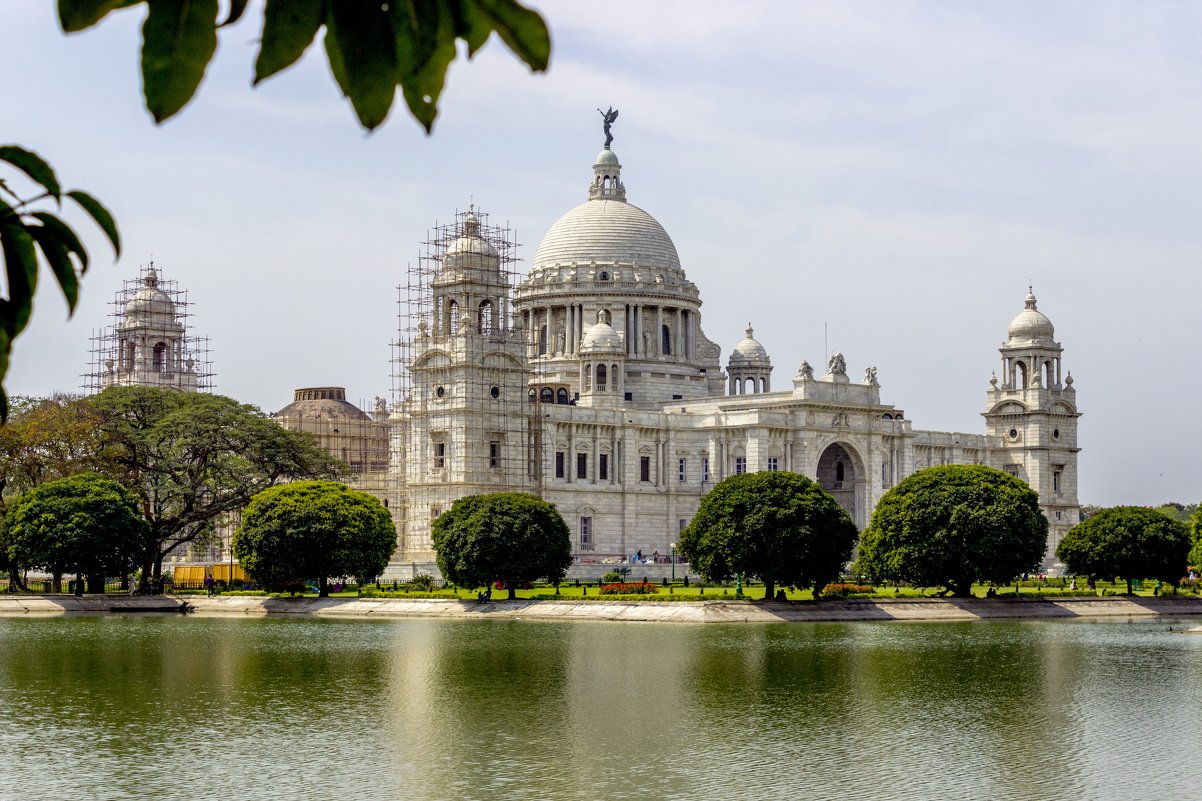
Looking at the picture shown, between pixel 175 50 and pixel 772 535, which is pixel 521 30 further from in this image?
pixel 772 535

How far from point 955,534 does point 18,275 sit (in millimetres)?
69852

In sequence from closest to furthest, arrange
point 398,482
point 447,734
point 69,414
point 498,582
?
point 447,734, point 498,582, point 69,414, point 398,482

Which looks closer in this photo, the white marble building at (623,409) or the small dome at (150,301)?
the white marble building at (623,409)

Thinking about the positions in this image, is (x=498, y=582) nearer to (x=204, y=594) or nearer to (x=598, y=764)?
(x=204, y=594)

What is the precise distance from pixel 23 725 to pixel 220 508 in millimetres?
A: 52650

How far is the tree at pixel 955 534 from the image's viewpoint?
71.9 m

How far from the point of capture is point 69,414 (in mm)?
84375

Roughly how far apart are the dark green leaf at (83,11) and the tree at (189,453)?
271 ft

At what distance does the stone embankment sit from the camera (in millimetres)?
67438

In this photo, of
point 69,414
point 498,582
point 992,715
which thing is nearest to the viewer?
point 992,715

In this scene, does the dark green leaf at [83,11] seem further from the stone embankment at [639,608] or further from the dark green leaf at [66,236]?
the stone embankment at [639,608]

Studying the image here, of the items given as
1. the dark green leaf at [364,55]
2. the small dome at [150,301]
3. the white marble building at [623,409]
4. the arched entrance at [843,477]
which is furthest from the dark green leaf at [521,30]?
the small dome at [150,301]

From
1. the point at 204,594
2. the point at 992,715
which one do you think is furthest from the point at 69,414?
the point at 992,715

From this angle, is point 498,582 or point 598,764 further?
point 498,582
